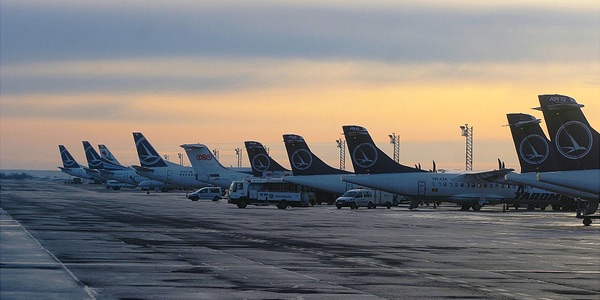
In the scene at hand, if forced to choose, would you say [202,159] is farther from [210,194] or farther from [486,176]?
[486,176]

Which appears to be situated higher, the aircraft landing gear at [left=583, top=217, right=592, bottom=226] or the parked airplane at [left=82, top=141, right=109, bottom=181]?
the parked airplane at [left=82, top=141, right=109, bottom=181]

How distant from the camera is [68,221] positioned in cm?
5225

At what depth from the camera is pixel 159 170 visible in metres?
129

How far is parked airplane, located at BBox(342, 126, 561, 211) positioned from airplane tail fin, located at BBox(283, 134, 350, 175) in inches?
337

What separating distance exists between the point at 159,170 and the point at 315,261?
102 meters

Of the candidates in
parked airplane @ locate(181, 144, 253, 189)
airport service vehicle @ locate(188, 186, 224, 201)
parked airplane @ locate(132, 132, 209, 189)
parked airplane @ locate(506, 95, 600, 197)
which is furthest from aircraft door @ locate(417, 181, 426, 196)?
parked airplane @ locate(132, 132, 209, 189)

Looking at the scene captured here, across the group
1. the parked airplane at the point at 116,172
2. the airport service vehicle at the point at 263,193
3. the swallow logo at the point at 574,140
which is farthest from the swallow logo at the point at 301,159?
the parked airplane at the point at 116,172

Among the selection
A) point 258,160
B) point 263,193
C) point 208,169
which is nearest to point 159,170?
point 208,169

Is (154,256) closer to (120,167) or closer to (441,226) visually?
(441,226)

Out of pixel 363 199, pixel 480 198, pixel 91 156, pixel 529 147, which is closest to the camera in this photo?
pixel 529 147

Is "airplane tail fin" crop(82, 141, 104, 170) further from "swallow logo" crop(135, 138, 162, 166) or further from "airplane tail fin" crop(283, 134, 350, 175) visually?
"airplane tail fin" crop(283, 134, 350, 175)

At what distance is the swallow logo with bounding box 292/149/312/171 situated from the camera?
93125 millimetres

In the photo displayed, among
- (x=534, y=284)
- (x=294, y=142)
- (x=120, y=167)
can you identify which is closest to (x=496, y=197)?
(x=294, y=142)

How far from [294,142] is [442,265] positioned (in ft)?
221
